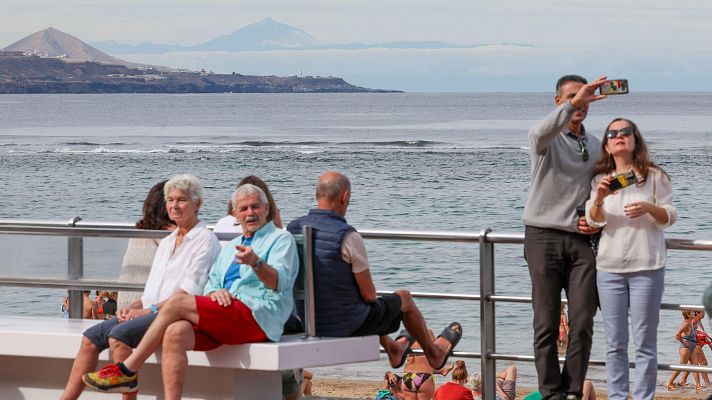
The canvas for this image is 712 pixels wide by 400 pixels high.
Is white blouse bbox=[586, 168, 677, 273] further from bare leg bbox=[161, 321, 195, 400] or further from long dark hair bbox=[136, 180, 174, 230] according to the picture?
long dark hair bbox=[136, 180, 174, 230]

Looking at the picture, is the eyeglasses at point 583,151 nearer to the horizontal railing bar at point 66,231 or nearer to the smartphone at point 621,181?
the smartphone at point 621,181

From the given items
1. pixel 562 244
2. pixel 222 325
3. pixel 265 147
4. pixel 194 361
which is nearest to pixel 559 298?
pixel 562 244

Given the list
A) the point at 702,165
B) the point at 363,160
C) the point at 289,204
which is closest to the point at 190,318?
the point at 289,204

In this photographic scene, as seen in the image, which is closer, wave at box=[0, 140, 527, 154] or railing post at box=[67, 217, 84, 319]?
railing post at box=[67, 217, 84, 319]

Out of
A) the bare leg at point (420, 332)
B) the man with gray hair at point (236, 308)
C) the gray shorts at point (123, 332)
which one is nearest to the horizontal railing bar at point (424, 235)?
the bare leg at point (420, 332)

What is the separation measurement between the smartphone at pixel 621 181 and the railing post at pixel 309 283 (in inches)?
58.6

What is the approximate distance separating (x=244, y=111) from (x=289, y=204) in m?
90.9

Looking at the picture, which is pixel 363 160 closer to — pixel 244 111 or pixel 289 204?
pixel 289 204

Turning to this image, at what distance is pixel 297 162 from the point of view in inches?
2271

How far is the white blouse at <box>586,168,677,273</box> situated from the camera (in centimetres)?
631

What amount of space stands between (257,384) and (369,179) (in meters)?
42.8

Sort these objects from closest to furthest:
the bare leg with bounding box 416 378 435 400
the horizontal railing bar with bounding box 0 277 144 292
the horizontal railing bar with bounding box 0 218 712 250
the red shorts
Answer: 1. the red shorts
2. the horizontal railing bar with bounding box 0 218 712 250
3. the horizontal railing bar with bounding box 0 277 144 292
4. the bare leg with bounding box 416 378 435 400

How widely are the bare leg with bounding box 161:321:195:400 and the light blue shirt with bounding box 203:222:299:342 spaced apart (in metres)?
0.34

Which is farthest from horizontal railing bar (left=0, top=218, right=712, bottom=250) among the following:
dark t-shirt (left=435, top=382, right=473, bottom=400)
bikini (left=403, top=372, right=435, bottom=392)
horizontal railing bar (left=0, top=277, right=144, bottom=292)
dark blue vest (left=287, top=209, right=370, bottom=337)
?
bikini (left=403, top=372, right=435, bottom=392)
